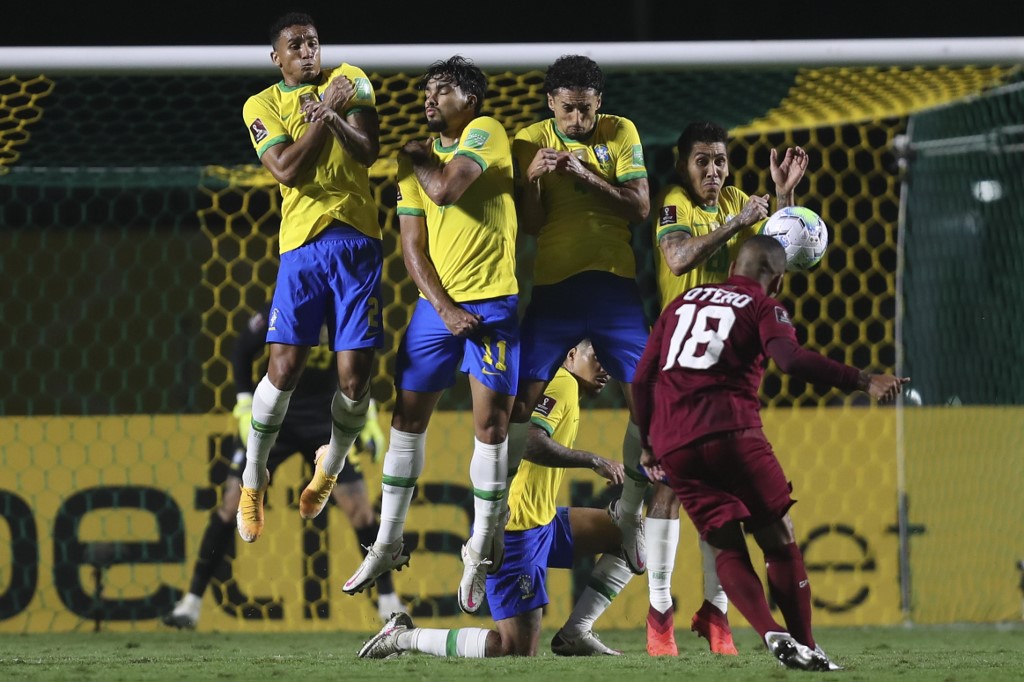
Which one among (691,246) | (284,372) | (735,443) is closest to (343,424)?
(284,372)

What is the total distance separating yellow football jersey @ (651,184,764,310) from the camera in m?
5.97

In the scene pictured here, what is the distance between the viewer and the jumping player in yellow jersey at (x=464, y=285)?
5.54 m

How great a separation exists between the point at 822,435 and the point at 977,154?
1971 millimetres

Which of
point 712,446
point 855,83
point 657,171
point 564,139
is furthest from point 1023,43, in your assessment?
point 657,171

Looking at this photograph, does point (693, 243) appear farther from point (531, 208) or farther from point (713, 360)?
point (713, 360)

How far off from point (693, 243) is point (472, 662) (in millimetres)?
1906

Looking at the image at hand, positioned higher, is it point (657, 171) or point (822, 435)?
point (657, 171)

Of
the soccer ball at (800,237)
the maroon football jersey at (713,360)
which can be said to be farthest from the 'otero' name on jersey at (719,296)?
the soccer ball at (800,237)

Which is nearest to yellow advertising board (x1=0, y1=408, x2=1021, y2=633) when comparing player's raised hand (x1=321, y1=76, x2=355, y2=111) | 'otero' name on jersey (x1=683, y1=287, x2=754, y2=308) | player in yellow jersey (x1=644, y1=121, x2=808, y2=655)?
player in yellow jersey (x1=644, y1=121, x2=808, y2=655)

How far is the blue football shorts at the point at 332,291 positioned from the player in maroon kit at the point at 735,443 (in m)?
1.41

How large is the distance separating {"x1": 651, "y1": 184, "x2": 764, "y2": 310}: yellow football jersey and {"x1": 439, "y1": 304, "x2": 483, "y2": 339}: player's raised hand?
0.91 meters

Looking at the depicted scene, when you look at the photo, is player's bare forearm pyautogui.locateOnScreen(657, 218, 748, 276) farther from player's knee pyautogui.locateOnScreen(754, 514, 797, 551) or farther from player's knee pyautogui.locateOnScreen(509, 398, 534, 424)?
player's knee pyautogui.locateOnScreen(754, 514, 797, 551)

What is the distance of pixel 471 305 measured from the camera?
5.59 m

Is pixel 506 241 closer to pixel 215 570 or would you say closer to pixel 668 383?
pixel 668 383
